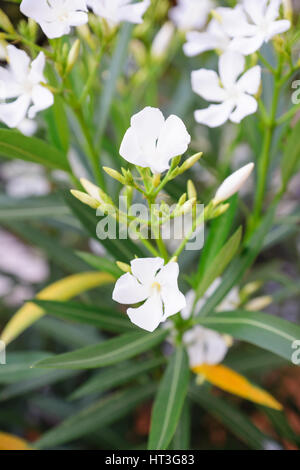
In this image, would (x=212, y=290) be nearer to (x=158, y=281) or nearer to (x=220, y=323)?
(x=220, y=323)

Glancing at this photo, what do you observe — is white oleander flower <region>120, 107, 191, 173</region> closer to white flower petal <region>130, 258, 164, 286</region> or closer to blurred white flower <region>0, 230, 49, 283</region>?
white flower petal <region>130, 258, 164, 286</region>

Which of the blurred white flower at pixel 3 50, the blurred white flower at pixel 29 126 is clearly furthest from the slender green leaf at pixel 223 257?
the blurred white flower at pixel 29 126

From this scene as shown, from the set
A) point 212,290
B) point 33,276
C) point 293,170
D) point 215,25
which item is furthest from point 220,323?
point 33,276

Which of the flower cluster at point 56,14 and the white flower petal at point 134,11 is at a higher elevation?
the white flower petal at point 134,11

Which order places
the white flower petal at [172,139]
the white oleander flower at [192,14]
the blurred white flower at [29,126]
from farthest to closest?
the white oleander flower at [192,14] → the blurred white flower at [29,126] → the white flower petal at [172,139]

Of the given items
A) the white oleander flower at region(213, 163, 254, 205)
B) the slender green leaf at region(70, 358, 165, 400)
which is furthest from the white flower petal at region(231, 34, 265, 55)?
the slender green leaf at region(70, 358, 165, 400)

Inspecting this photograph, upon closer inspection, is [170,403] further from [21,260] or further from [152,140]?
[21,260]

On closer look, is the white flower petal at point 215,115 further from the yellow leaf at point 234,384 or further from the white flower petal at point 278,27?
the yellow leaf at point 234,384

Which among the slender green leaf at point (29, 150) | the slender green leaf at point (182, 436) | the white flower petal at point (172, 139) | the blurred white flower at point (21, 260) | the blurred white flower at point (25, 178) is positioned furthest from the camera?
the blurred white flower at point (21, 260)
